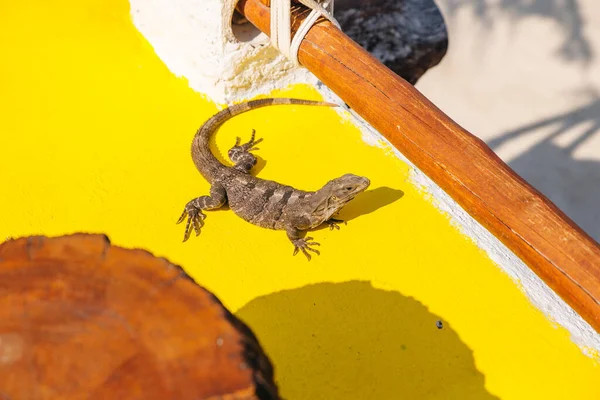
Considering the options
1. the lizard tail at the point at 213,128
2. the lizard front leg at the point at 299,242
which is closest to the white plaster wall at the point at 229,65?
the lizard tail at the point at 213,128

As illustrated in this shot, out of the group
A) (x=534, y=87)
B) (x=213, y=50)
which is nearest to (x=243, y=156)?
(x=213, y=50)

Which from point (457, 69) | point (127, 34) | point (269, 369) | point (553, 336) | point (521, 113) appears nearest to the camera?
point (269, 369)

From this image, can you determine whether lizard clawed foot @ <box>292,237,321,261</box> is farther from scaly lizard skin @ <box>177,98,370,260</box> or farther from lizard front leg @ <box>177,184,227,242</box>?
lizard front leg @ <box>177,184,227,242</box>

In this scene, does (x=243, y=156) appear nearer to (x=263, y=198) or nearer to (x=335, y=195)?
(x=263, y=198)

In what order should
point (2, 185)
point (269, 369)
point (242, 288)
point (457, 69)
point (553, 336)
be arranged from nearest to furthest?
1. point (269, 369)
2. point (553, 336)
3. point (242, 288)
4. point (2, 185)
5. point (457, 69)

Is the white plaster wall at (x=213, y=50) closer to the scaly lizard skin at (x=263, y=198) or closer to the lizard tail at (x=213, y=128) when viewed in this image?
the lizard tail at (x=213, y=128)

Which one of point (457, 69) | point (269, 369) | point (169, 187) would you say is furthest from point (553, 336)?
point (457, 69)

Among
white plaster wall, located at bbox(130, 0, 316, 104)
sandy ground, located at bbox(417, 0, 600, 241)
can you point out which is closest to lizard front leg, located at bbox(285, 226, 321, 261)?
white plaster wall, located at bbox(130, 0, 316, 104)

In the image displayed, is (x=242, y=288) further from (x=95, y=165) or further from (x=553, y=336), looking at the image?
(x=553, y=336)
